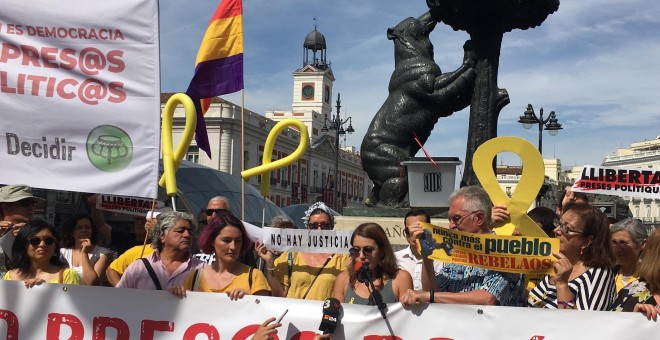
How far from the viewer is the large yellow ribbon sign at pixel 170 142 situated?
16.0 ft

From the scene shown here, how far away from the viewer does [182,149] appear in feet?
16.6

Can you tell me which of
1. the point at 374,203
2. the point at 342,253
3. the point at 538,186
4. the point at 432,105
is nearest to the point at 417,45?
the point at 432,105

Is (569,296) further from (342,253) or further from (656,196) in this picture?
(656,196)

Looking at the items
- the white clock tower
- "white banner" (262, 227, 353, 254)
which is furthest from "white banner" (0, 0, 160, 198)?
the white clock tower

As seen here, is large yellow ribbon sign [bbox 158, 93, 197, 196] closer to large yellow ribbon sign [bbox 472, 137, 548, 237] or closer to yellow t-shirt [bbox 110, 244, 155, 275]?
yellow t-shirt [bbox 110, 244, 155, 275]

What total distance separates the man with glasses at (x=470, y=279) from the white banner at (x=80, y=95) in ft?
4.81

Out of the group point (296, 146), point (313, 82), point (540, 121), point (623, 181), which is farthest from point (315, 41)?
point (623, 181)

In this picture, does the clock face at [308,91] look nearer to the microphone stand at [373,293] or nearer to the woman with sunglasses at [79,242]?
the woman with sunglasses at [79,242]

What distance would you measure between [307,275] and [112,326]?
1371 mm

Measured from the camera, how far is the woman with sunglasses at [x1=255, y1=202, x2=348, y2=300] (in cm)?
509

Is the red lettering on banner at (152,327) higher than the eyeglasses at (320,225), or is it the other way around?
the eyeglasses at (320,225)

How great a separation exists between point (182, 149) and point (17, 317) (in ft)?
4.48

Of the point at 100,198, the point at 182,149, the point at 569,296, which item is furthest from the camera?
the point at 100,198

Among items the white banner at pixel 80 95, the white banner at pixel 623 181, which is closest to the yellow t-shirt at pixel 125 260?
the white banner at pixel 80 95
